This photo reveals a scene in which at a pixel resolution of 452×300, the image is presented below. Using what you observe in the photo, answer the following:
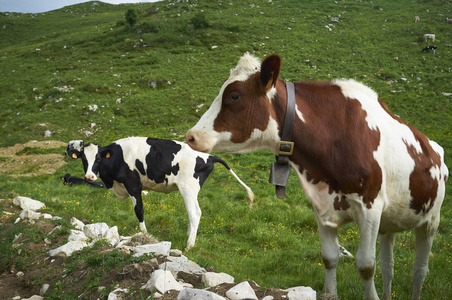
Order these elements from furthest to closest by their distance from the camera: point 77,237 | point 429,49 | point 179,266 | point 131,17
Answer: point 131,17, point 429,49, point 77,237, point 179,266

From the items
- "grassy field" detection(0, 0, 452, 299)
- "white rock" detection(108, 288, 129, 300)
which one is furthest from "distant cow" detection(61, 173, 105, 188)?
"white rock" detection(108, 288, 129, 300)

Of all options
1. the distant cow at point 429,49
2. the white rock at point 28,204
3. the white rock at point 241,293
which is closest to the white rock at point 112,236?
the white rock at point 241,293

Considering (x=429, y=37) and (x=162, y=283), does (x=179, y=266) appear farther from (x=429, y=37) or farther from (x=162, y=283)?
(x=429, y=37)

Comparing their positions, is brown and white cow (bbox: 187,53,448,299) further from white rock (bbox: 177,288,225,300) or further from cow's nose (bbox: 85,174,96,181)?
cow's nose (bbox: 85,174,96,181)

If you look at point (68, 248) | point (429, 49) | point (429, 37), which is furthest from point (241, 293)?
point (429, 37)

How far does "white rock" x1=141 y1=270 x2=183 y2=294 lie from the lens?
359 cm

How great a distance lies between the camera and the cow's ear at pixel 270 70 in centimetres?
275

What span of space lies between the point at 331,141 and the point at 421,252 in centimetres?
251

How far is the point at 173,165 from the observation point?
8039mm

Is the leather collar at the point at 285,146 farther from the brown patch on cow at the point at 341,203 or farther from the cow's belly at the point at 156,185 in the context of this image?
the cow's belly at the point at 156,185

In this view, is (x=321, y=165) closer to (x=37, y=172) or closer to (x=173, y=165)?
(x=173, y=165)

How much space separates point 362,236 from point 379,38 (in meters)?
38.9

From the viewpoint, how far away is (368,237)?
311 cm

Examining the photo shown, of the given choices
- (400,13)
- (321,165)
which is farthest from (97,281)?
(400,13)
